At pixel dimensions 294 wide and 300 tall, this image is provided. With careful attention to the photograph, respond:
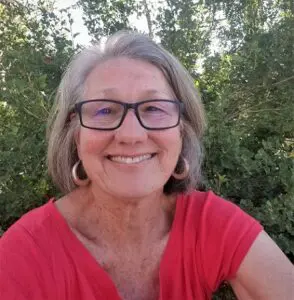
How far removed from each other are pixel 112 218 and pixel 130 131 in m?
0.43

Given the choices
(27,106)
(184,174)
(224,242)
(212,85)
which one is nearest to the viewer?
(224,242)

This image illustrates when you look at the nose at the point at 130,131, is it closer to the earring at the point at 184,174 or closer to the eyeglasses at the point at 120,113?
the eyeglasses at the point at 120,113

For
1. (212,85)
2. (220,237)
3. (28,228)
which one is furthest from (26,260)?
(212,85)

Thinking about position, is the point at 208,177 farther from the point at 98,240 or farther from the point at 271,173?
the point at 98,240

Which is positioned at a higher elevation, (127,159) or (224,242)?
(127,159)

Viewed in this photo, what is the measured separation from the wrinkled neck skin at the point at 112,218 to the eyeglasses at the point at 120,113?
317mm

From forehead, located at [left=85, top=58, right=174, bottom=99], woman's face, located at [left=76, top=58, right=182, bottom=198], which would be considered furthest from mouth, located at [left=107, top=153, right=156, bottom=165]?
forehead, located at [left=85, top=58, right=174, bottom=99]

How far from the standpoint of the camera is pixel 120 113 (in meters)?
1.80

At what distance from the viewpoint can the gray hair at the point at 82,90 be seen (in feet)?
6.38

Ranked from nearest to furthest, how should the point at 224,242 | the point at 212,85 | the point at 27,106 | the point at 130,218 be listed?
1. the point at 224,242
2. the point at 130,218
3. the point at 27,106
4. the point at 212,85

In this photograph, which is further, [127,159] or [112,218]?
[112,218]

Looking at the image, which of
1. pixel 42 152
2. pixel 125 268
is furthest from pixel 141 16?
pixel 125 268

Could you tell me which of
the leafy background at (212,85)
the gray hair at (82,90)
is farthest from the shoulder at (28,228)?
the leafy background at (212,85)

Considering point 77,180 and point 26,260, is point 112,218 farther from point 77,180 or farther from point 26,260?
point 26,260
